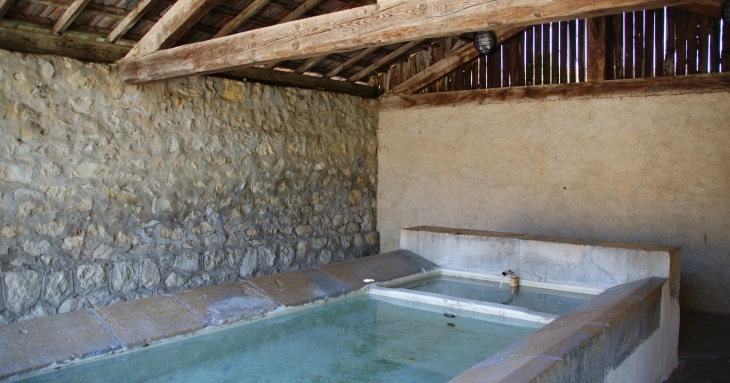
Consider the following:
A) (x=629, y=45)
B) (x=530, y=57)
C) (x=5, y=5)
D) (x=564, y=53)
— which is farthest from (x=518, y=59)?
(x=5, y=5)

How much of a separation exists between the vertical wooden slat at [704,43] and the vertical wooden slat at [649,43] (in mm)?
413

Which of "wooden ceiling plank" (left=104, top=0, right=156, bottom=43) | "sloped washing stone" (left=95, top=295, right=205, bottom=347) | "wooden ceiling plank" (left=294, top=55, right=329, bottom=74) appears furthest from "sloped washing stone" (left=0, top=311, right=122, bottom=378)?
"wooden ceiling plank" (left=294, top=55, right=329, bottom=74)

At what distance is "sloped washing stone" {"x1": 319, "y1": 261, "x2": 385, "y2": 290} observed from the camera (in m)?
4.31

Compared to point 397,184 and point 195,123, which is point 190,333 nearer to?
point 195,123

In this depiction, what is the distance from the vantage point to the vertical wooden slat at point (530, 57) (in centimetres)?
644

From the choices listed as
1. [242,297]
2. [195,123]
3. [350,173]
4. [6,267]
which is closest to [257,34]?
[195,123]

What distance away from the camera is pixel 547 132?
6.27 meters

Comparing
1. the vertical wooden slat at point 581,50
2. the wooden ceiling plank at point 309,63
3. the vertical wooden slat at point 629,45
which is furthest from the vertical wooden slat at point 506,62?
the wooden ceiling plank at point 309,63

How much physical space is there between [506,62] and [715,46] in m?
2.06

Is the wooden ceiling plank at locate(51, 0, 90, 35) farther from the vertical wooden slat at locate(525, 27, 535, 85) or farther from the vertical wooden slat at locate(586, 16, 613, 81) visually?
the vertical wooden slat at locate(586, 16, 613, 81)

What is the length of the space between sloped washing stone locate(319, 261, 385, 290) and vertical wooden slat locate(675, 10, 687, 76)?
361 centimetres

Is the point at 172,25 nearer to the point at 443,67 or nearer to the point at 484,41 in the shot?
the point at 484,41

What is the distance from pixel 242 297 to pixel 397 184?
4.01 meters

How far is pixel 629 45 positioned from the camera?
19.2 feet
